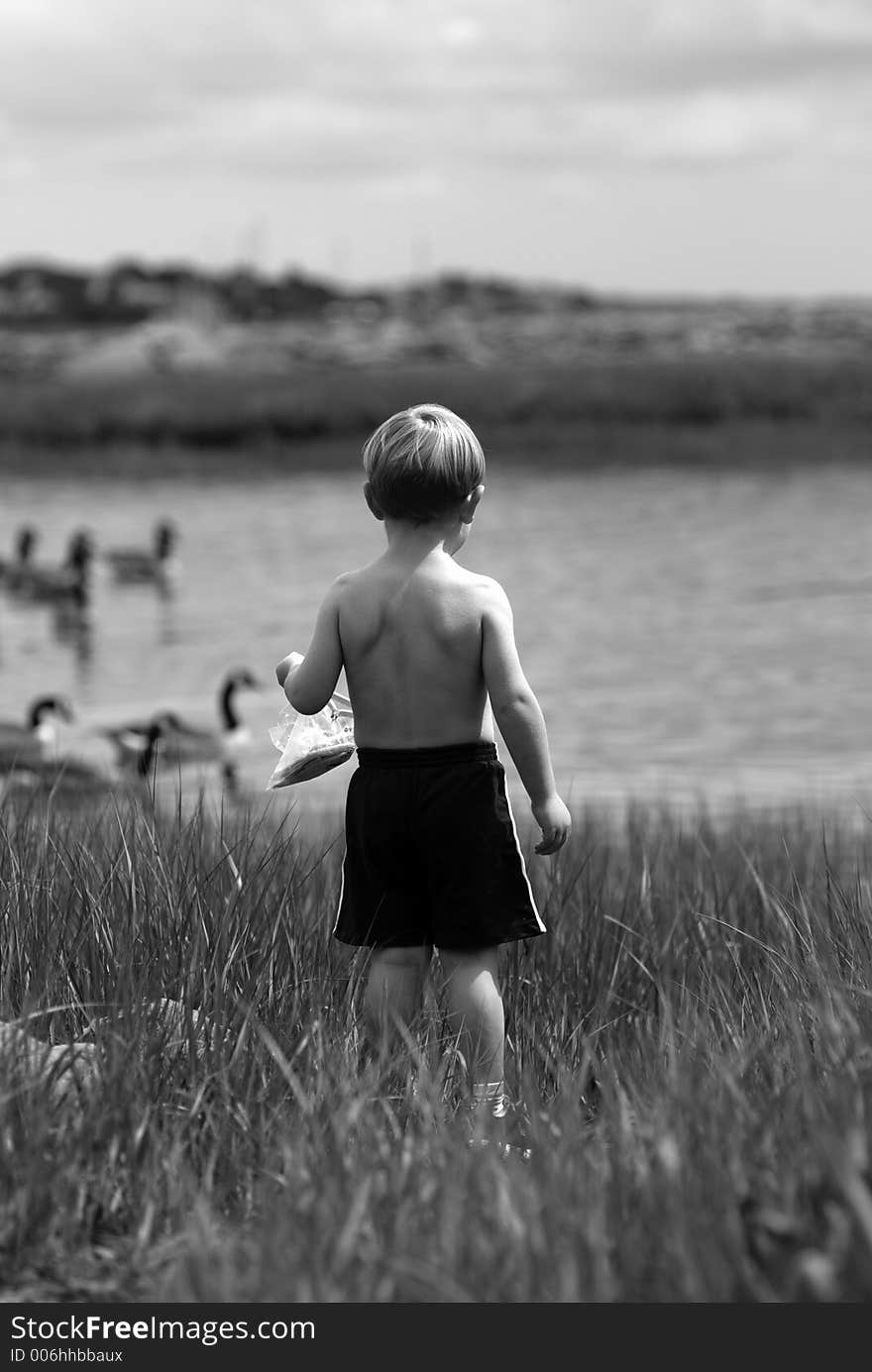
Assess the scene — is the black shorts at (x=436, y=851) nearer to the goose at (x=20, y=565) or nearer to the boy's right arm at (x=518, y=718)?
the boy's right arm at (x=518, y=718)

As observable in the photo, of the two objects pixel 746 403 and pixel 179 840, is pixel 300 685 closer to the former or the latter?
pixel 179 840

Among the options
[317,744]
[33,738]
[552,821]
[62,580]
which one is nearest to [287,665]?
[317,744]

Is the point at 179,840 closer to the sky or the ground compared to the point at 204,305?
closer to the sky

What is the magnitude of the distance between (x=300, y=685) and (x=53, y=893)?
87 centimetres

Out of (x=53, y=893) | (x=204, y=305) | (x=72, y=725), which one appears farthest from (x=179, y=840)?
(x=204, y=305)

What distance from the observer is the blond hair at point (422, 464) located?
14.5 ft

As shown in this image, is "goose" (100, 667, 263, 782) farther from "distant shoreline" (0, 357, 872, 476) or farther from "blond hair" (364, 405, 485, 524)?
"distant shoreline" (0, 357, 872, 476)

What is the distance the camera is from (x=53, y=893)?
482 cm

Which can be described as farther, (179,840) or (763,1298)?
(179,840)

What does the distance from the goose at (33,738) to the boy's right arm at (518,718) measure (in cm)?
656

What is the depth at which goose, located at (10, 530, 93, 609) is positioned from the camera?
22.9 m

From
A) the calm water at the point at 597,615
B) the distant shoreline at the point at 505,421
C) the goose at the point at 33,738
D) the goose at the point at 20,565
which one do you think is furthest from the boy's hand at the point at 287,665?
the distant shoreline at the point at 505,421

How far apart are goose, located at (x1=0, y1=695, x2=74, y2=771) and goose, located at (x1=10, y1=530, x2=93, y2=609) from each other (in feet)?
29.5

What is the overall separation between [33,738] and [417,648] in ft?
26.5
